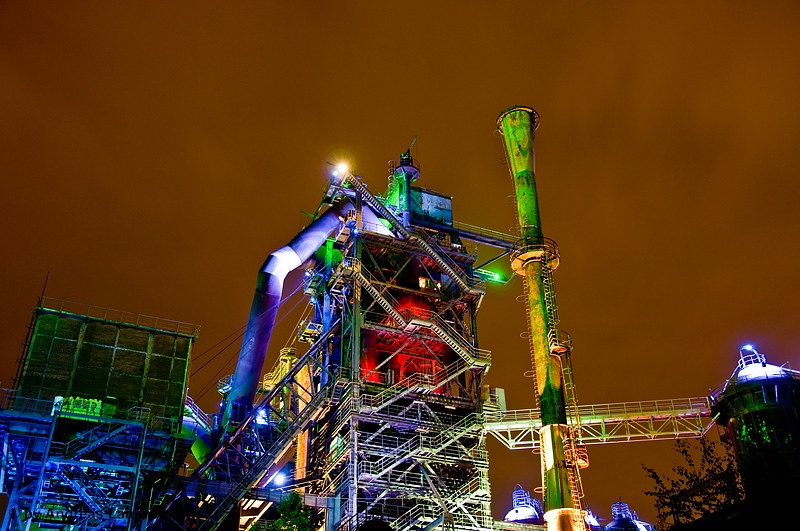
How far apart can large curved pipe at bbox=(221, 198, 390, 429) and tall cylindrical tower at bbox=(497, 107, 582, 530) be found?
1070 cm

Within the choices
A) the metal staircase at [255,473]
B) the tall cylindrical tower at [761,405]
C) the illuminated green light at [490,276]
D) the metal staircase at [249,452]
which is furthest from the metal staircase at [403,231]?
the tall cylindrical tower at [761,405]

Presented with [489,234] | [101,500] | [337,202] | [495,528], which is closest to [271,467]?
[101,500]

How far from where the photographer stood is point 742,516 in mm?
23453

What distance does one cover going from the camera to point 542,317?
2083 inches

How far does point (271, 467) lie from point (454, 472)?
1239 cm

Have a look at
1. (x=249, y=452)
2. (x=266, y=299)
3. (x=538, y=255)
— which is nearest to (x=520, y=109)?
(x=538, y=255)

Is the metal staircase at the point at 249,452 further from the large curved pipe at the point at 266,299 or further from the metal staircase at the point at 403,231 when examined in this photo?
the metal staircase at the point at 403,231

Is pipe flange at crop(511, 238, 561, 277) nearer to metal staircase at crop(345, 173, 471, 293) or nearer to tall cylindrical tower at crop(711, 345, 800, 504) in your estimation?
metal staircase at crop(345, 173, 471, 293)

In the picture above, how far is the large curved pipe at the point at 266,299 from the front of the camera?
53497 mm

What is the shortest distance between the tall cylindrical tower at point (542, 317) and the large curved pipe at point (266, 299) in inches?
421

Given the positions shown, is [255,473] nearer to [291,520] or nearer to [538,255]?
[291,520]

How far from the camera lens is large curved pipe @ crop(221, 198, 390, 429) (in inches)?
2106

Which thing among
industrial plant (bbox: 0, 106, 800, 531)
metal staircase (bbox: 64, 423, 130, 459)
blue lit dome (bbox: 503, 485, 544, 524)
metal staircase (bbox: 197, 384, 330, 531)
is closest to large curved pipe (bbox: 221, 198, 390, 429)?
industrial plant (bbox: 0, 106, 800, 531)

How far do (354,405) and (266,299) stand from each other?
11949mm
